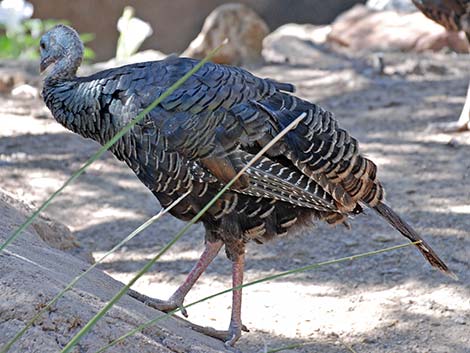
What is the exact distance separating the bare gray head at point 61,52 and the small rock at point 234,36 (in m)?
5.02

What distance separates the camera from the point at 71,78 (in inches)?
178

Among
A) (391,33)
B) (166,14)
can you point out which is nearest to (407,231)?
(391,33)

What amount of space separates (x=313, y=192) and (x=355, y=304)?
1.02 metres

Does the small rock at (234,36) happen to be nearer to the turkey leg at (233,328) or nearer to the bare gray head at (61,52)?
the bare gray head at (61,52)

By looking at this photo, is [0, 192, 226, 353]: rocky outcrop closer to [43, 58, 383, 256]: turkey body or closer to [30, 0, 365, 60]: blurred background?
[43, 58, 383, 256]: turkey body

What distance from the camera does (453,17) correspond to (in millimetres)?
7293

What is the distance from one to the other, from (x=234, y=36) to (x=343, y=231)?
451 cm

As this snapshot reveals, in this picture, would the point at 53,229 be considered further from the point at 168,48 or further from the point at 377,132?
the point at 168,48

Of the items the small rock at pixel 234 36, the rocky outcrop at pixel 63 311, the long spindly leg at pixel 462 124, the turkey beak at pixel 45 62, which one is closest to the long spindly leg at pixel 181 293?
the rocky outcrop at pixel 63 311

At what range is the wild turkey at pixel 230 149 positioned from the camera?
3.99 meters

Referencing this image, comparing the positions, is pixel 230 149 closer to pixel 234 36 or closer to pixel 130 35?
pixel 234 36

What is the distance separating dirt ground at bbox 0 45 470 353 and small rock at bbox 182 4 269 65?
2.95 ft

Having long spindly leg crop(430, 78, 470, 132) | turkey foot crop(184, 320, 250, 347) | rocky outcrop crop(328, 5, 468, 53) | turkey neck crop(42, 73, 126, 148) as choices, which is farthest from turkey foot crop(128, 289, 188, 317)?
rocky outcrop crop(328, 5, 468, 53)

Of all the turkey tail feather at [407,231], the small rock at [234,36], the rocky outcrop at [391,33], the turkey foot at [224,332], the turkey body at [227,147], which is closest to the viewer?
the turkey body at [227,147]
